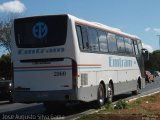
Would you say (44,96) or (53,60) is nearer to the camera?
(44,96)

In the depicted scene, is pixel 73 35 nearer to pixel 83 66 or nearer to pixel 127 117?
pixel 83 66

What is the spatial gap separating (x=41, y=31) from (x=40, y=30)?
63mm

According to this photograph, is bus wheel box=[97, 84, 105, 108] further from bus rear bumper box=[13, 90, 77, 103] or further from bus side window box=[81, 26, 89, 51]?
bus rear bumper box=[13, 90, 77, 103]

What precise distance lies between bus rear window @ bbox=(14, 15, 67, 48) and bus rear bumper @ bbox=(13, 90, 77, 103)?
1723mm

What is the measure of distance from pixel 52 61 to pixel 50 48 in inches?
18.7

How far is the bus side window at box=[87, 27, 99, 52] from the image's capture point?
736 inches

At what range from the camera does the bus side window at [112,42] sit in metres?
21.6

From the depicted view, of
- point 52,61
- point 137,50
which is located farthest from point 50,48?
point 137,50

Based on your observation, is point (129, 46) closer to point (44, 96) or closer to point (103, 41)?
point (103, 41)

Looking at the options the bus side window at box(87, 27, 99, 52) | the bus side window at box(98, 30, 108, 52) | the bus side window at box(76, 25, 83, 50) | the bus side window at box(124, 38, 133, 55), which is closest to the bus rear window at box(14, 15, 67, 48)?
the bus side window at box(76, 25, 83, 50)

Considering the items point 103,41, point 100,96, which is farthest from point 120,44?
point 100,96

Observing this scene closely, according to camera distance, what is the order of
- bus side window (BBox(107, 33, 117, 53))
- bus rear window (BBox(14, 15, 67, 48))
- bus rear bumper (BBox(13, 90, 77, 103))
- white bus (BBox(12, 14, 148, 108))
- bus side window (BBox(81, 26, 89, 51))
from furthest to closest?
1. bus side window (BBox(107, 33, 117, 53))
2. bus side window (BBox(81, 26, 89, 51))
3. bus rear window (BBox(14, 15, 67, 48))
4. white bus (BBox(12, 14, 148, 108))
5. bus rear bumper (BBox(13, 90, 77, 103))

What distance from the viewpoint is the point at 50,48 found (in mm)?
16906

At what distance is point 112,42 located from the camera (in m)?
22.1
